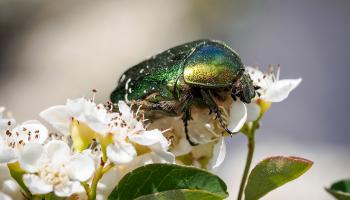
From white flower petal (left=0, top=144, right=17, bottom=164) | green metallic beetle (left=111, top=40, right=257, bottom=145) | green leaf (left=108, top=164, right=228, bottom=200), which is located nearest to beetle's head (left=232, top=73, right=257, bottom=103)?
green metallic beetle (left=111, top=40, right=257, bottom=145)

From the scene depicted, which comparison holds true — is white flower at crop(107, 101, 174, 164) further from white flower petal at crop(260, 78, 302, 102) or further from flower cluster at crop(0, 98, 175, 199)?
white flower petal at crop(260, 78, 302, 102)

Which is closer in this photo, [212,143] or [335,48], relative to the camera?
[212,143]

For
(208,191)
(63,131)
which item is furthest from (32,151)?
(208,191)

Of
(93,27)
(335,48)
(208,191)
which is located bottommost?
(335,48)

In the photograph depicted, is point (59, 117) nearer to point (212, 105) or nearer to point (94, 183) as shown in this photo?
point (94, 183)

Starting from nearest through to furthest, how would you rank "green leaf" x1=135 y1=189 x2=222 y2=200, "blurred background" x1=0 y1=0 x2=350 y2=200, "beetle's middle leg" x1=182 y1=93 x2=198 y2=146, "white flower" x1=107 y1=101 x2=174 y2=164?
"green leaf" x1=135 y1=189 x2=222 y2=200 < "white flower" x1=107 y1=101 x2=174 y2=164 < "beetle's middle leg" x1=182 y1=93 x2=198 y2=146 < "blurred background" x1=0 y1=0 x2=350 y2=200

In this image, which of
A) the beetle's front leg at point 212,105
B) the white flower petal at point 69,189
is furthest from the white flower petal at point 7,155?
the beetle's front leg at point 212,105

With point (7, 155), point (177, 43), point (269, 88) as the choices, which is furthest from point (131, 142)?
point (177, 43)

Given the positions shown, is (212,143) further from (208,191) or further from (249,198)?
(208,191)
